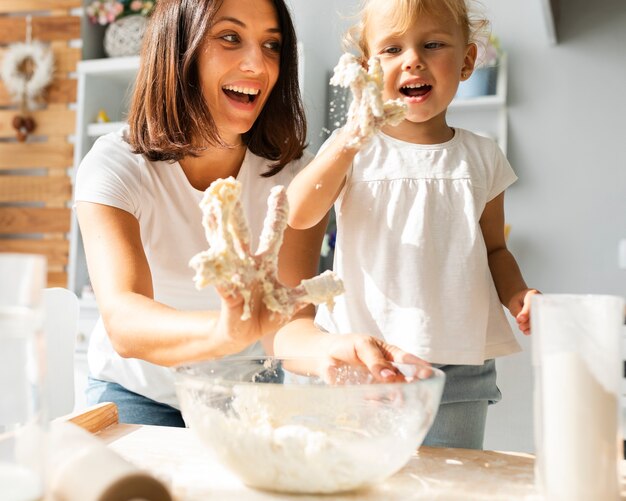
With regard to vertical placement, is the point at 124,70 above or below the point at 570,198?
above

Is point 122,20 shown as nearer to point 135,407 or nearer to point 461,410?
point 135,407

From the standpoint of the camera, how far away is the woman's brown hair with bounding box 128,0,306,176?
111 centimetres

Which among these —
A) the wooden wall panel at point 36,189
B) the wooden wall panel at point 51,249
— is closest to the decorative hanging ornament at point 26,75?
the wooden wall panel at point 36,189

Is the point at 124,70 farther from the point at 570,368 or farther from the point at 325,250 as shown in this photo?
the point at 570,368

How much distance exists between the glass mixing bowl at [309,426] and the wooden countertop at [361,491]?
0.9 inches

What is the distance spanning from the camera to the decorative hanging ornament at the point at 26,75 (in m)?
2.79

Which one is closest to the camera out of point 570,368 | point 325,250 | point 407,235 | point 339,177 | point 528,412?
point 570,368

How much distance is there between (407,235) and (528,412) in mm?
994

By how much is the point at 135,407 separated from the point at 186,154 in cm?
43

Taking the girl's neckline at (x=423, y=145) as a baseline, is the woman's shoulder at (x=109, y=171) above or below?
below

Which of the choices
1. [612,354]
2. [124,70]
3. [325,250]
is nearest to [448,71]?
[612,354]

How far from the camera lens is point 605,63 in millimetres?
2416

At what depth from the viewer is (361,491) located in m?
0.58

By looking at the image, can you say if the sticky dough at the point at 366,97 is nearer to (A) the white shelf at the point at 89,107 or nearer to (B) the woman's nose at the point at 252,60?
(B) the woman's nose at the point at 252,60
